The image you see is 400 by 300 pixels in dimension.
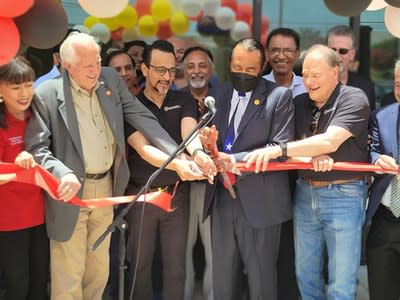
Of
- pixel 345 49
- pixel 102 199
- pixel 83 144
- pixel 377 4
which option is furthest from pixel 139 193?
pixel 377 4

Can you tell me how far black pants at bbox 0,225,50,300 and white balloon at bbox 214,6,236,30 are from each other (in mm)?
3584

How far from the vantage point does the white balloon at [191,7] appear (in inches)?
241

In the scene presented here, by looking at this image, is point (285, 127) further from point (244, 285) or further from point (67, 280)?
point (67, 280)

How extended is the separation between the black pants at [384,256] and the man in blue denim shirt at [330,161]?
0.45ft

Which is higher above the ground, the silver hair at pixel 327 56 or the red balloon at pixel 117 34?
the red balloon at pixel 117 34

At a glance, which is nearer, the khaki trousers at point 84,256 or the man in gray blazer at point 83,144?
the man in gray blazer at point 83,144

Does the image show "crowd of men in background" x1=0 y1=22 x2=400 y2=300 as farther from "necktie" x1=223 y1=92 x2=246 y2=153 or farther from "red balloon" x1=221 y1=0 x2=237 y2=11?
"red balloon" x1=221 y1=0 x2=237 y2=11

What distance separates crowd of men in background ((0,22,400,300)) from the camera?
3350 mm

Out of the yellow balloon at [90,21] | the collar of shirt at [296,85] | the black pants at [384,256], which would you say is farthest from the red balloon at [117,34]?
the black pants at [384,256]

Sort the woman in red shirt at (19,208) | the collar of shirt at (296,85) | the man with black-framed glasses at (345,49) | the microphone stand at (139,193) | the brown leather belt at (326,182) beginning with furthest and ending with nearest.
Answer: the man with black-framed glasses at (345,49) → the collar of shirt at (296,85) → the brown leather belt at (326,182) → the woman in red shirt at (19,208) → the microphone stand at (139,193)

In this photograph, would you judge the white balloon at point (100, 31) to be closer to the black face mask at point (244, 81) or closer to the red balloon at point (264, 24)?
the red balloon at point (264, 24)

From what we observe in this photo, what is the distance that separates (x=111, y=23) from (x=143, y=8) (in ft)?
1.35

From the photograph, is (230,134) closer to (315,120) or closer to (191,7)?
(315,120)

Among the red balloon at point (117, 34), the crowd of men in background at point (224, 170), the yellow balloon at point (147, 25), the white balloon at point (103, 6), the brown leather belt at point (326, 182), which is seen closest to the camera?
the crowd of men in background at point (224, 170)
